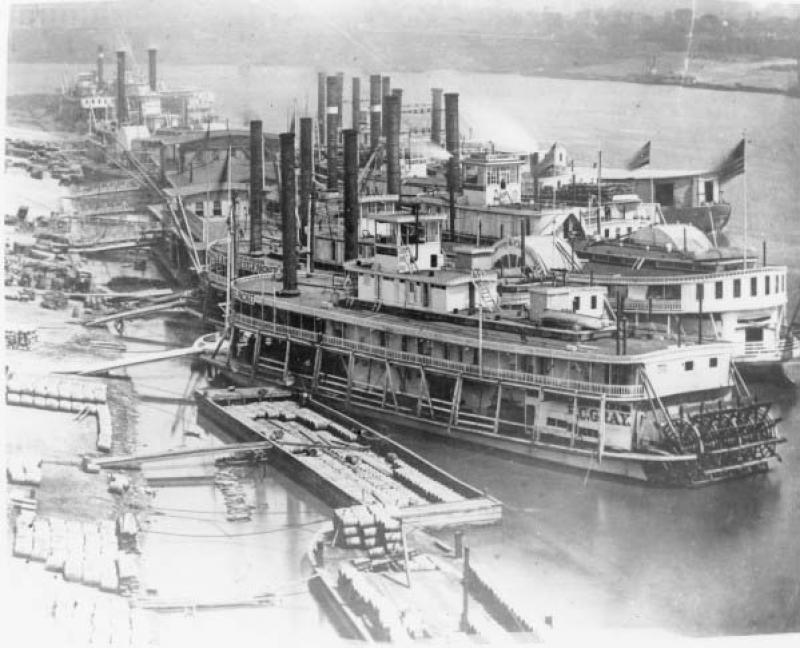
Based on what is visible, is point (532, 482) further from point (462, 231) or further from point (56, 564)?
point (462, 231)

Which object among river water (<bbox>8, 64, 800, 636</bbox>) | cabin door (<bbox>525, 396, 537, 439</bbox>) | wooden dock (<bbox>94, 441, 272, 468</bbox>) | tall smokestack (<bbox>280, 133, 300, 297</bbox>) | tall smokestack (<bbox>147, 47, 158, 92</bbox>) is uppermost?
tall smokestack (<bbox>147, 47, 158, 92</bbox>)

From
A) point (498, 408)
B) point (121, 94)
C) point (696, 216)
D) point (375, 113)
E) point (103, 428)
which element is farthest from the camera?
point (375, 113)

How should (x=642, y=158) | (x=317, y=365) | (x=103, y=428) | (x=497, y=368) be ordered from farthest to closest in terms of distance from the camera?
1. (x=642, y=158)
2. (x=317, y=365)
3. (x=497, y=368)
4. (x=103, y=428)

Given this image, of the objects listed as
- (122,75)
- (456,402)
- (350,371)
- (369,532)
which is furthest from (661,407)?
(122,75)

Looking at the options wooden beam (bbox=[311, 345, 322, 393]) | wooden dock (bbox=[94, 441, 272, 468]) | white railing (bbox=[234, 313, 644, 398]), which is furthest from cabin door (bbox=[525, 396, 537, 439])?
wooden beam (bbox=[311, 345, 322, 393])

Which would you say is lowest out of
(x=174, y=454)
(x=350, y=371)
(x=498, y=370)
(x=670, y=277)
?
(x=174, y=454)

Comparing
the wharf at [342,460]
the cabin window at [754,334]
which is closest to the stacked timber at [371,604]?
the wharf at [342,460]

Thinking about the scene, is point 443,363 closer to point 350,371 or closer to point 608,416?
point 350,371

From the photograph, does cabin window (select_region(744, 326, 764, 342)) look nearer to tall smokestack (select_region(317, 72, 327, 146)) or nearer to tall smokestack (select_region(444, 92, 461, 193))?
tall smokestack (select_region(444, 92, 461, 193))
